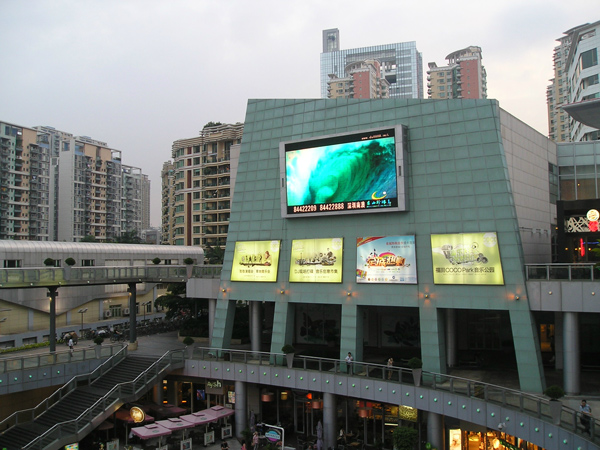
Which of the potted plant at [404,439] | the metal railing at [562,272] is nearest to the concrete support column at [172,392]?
the potted plant at [404,439]

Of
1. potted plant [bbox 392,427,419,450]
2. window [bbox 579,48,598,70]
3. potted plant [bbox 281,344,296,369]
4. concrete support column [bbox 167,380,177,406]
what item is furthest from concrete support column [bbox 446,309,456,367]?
window [bbox 579,48,598,70]

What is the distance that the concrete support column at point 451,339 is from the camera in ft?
109

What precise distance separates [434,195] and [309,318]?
17159mm

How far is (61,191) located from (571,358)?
11610 cm

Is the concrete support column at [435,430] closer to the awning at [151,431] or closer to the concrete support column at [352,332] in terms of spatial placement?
the concrete support column at [352,332]

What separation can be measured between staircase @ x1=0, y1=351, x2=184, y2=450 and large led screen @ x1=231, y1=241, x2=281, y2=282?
715 cm

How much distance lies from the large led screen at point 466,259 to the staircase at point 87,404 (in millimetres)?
18708

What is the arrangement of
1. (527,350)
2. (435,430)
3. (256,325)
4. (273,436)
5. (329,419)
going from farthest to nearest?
(256,325) → (329,419) → (273,436) → (527,350) → (435,430)

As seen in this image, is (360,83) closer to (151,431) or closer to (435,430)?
(435,430)

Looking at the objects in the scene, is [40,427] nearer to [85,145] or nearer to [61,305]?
[61,305]

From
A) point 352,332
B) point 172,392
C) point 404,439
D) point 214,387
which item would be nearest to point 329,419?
point 352,332

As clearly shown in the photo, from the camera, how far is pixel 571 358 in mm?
25672

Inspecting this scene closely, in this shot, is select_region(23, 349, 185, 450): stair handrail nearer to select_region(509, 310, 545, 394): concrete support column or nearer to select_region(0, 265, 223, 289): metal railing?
select_region(0, 265, 223, 289): metal railing

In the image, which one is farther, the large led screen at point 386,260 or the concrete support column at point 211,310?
the concrete support column at point 211,310
